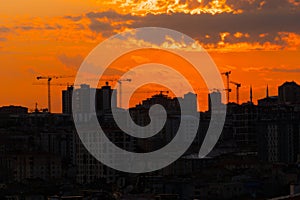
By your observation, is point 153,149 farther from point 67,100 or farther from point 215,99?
point 67,100

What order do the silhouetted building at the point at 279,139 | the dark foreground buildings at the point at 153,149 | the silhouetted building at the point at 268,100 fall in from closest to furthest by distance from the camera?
the dark foreground buildings at the point at 153,149 < the silhouetted building at the point at 279,139 < the silhouetted building at the point at 268,100

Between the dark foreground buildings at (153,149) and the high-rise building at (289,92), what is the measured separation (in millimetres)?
43

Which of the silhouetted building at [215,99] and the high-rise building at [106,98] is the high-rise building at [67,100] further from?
the silhouetted building at [215,99]

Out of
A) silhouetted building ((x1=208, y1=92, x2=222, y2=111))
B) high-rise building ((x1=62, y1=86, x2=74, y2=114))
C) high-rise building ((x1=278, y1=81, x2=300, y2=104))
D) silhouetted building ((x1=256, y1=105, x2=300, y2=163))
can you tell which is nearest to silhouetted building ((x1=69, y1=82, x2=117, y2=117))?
high-rise building ((x1=62, y1=86, x2=74, y2=114))

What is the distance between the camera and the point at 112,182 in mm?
28047

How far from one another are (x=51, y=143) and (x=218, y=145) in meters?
5.89

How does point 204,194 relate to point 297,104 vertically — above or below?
below

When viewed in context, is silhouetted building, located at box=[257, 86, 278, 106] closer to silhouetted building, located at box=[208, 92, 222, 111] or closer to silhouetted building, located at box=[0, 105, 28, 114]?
silhouetted building, located at box=[208, 92, 222, 111]

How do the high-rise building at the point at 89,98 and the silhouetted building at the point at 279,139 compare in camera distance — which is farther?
the high-rise building at the point at 89,98

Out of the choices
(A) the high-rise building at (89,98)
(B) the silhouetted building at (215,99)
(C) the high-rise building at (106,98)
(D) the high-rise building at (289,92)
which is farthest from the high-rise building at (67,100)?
(D) the high-rise building at (289,92)

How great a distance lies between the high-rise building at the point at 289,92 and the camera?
4831 cm

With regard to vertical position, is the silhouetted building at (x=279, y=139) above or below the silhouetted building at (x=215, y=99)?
below

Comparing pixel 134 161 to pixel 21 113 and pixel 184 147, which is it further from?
pixel 21 113

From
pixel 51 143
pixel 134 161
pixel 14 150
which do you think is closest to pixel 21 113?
pixel 51 143
